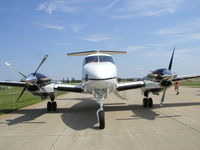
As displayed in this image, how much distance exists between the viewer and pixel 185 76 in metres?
13.2

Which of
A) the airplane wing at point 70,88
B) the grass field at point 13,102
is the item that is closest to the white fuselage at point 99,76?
the airplane wing at point 70,88

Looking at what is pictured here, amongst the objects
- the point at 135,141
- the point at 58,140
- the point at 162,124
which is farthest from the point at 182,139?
the point at 58,140

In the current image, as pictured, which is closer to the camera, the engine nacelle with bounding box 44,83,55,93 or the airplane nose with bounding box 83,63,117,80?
the airplane nose with bounding box 83,63,117,80

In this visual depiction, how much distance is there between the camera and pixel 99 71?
8.02 meters

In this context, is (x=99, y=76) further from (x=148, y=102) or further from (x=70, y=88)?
(x=148, y=102)

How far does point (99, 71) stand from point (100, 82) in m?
0.46

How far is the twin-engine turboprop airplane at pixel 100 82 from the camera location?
8047mm

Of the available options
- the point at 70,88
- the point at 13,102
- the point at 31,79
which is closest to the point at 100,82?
the point at 31,79

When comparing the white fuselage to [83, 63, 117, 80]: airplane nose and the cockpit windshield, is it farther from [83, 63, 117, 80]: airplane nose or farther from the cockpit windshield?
the cockpit windshield

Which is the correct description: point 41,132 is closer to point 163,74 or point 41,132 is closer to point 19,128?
point 19,128

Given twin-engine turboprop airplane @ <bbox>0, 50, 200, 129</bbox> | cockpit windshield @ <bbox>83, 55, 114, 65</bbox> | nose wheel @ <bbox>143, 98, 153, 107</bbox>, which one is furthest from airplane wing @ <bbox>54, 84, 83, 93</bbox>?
nose wheel @ <bbox>143, 98, 153, 107</bbox>

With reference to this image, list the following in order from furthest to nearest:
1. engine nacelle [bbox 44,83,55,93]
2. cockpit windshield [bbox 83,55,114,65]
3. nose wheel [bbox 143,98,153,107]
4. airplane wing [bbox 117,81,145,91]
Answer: nose wheel [bbox 143,98,153,107], airplane wing [bbox 117,81,145,91], engine nacelle [bbox 44,83,55,93], cockpit windshield [bbox 83,55,114,65]

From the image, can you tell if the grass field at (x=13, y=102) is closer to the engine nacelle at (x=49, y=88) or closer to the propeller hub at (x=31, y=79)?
the engine nacelle at (x=49, y=88)

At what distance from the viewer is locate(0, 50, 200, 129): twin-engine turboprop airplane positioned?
26.4 feet
